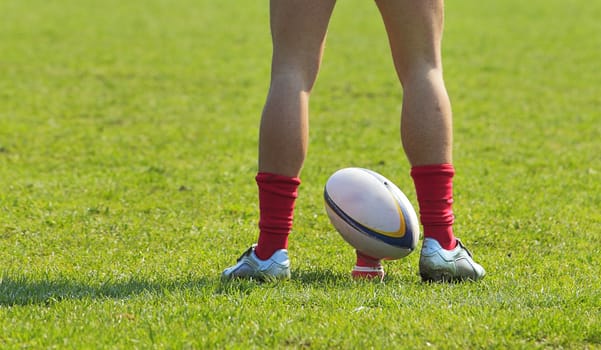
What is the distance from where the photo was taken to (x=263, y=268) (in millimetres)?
4316

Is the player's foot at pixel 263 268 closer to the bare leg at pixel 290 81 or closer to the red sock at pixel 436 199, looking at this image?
the bare leg at pixel 290 81

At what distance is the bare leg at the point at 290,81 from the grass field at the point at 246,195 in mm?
558

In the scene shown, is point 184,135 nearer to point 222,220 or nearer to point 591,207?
point 222,220

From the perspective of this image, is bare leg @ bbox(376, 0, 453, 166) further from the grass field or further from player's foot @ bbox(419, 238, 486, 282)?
the grass field

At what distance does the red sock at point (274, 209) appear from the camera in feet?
14.1

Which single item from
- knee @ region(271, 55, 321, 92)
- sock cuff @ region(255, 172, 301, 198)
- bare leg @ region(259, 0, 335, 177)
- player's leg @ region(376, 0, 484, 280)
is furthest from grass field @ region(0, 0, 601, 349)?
knee @ region(271, 55, 321, 92)

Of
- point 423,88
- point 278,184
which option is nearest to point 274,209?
point 278,184

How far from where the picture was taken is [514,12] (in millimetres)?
20281

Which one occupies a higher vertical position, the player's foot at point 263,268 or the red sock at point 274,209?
the red sock at point 274,209

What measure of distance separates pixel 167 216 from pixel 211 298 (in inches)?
84.1

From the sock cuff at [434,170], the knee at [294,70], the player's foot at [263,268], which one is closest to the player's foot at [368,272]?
the player's foot at [263,268]

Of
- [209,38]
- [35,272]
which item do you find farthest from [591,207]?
[209,38]

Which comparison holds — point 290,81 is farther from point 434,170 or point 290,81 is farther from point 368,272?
point 368,272

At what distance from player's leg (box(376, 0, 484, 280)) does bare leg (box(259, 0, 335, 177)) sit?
0.34 m
